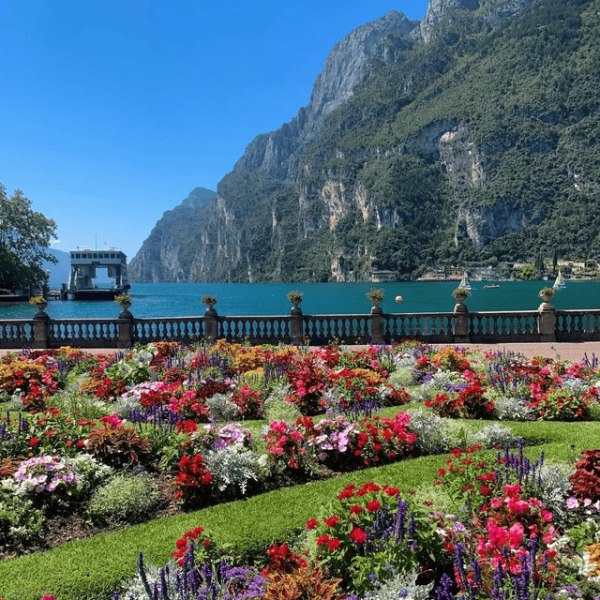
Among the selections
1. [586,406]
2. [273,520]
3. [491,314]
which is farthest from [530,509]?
[491,314]

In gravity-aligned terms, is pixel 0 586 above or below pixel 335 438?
below

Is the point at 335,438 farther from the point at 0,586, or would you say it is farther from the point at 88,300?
the point at 88,300

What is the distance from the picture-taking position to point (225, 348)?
46.1 feet

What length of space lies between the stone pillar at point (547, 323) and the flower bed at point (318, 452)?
24.4 feet

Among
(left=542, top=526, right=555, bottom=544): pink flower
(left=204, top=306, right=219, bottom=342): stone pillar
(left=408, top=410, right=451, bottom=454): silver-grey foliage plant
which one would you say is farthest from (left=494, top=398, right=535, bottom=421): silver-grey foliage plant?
(left=204, top=306, right=219, bottom=342): stone pillar

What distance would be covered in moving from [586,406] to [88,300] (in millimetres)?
119254

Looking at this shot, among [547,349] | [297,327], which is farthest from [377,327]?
[547,349]

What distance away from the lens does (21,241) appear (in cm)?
8919

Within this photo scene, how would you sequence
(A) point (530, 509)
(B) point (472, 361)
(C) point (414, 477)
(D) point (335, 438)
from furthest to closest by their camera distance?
(B) point (472, 361) < (D) point (335, 438) < (C) point (414, 477) < (A) point (530, 509)

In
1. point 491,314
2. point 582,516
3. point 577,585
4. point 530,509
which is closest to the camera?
point 577,585

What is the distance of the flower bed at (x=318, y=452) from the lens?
3.83m

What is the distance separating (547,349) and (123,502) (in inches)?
600

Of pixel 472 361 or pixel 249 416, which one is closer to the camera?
pixel 249 416

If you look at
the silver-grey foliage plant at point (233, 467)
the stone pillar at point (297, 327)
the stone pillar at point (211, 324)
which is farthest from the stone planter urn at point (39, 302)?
the silver-grey foliage plant at point (233, 467)
